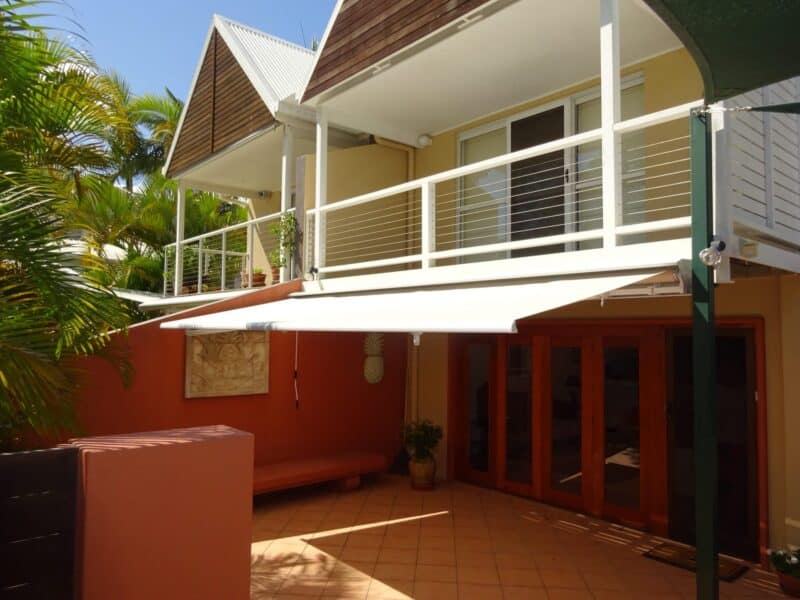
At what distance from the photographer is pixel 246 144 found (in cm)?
1527

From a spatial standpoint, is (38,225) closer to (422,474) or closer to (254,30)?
(422,474)

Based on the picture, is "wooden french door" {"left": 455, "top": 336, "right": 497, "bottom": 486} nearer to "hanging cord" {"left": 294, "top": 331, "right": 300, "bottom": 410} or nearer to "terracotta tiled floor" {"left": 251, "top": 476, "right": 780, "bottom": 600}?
"terracotta tiled floor" {"left": 251, "top": 476, "right": 780, "bottom": 600}

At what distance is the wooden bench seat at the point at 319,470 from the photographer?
1175cm

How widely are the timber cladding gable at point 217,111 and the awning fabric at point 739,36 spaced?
35.3 ft

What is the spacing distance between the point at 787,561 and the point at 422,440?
7.26 metres

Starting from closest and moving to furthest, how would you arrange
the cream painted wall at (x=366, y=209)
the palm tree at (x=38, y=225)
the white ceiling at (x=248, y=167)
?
the palm tree at (x=38, y=225) < the cream painted wall at (x=366, y=209) < the white ceiling at (x=248, y=167)

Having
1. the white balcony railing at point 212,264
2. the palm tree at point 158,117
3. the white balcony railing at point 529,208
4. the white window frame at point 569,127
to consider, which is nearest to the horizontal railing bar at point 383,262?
the white balcony railing at point 529,208

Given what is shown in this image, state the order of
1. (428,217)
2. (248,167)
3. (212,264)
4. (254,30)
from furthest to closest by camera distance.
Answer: (212,264) → (254,30) → (248,167) → (428,217)

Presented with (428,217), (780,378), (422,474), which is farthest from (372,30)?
(422,474)

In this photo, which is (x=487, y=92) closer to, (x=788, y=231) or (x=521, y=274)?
(x=521, y=274)

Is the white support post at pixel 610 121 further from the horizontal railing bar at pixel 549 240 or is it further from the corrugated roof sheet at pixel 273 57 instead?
the corrugated roof sheet at pixel 273 57

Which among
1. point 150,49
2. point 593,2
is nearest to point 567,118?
point 593,2

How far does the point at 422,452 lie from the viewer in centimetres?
1347

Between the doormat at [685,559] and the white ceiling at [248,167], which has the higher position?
the white ceiling at [248,167]
